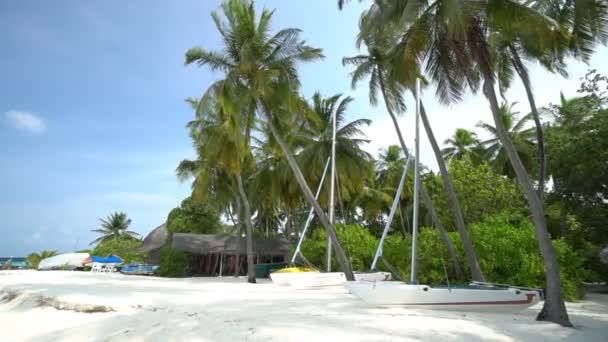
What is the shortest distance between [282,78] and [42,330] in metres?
11.6

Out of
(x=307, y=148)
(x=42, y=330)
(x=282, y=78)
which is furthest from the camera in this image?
(x=307, y=148)

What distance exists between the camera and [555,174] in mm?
17891

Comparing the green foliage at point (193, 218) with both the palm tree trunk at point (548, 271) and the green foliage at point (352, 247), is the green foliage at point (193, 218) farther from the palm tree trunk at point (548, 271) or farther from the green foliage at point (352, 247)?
the palm tree trunk at point (548, 271)

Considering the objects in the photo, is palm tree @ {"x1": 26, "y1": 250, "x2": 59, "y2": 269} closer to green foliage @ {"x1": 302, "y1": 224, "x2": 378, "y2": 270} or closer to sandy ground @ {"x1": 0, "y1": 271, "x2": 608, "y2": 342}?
green foliage @ {"x1": 302, "y1": 224, "x2": 378, "y2": 270}

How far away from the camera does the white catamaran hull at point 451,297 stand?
385 inches

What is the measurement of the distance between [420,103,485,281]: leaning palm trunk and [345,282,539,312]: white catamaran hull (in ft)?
9.54

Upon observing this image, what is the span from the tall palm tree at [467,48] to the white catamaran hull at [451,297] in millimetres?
882

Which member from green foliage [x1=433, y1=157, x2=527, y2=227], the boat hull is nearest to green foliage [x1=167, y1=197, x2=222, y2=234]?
the boat hull

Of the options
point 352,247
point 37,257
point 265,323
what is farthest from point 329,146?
point 37,257

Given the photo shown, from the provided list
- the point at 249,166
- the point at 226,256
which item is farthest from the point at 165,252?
the point at 249,166

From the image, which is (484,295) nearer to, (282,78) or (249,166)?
(282,78)

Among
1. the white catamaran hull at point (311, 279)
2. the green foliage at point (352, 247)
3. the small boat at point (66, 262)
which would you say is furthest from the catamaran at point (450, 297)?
the small boat at point (66, 262)

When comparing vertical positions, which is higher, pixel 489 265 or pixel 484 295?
pixel 489 265

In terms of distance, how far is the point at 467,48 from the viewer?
34.6 ft
